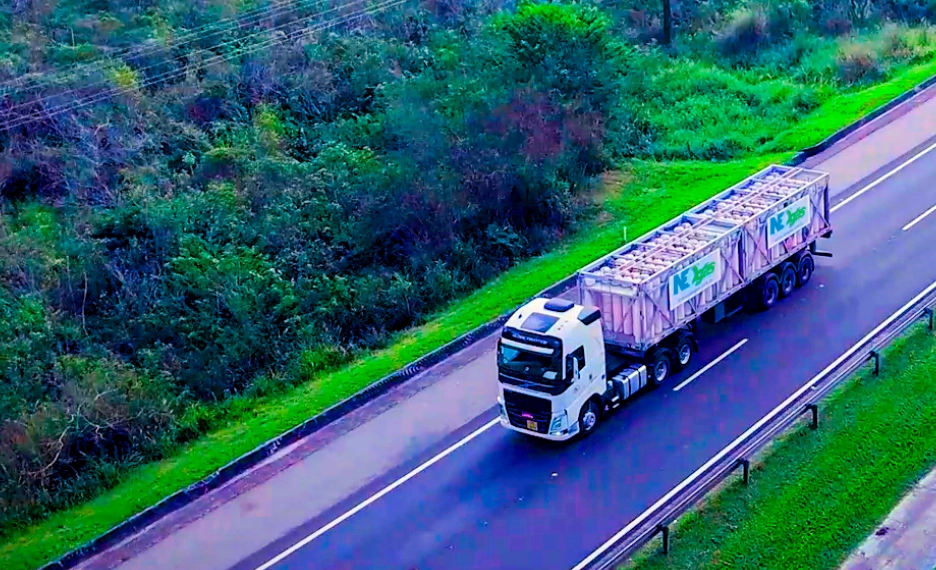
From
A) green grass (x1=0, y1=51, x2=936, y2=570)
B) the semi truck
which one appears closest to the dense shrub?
green grass (x1=0, y1=51, x2=936, y2=570)

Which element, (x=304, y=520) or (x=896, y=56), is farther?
(x=896, y=56)

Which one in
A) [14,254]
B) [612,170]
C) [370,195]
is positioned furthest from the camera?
[612,170]

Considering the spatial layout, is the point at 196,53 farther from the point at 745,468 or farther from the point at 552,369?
the point at 745,468

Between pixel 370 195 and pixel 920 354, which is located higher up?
pixel 370 195

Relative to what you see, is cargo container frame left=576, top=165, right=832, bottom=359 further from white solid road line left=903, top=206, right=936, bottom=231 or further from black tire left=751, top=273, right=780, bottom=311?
white solid road line left=903, top=206, right=936, bottom=231

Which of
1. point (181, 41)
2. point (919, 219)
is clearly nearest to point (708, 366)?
point (919, 219)

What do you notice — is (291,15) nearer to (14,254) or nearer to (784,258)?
(14,254)

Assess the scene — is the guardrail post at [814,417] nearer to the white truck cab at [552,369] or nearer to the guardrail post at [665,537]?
the white truck cab at [552,369]

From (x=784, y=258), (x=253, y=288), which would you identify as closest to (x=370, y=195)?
(x=253, y=288)
